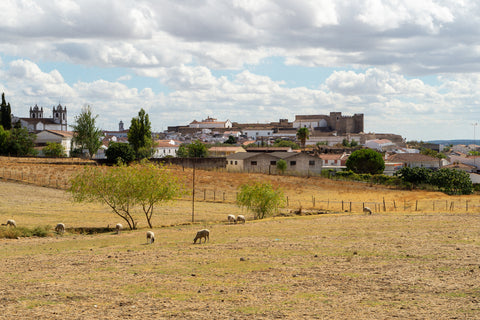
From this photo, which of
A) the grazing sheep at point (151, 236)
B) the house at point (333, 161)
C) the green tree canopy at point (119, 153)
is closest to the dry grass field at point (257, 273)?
the grazing sheep at point (151, 236)

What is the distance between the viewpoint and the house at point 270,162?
115 m

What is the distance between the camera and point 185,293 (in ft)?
60.4

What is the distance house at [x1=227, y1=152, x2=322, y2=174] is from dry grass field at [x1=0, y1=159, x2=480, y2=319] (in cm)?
7461

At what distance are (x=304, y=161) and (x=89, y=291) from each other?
10019 cm

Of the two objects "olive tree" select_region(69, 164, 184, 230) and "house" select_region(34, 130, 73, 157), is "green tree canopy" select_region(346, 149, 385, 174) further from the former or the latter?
"olive tree" select_region(69, 164, 184, 230)

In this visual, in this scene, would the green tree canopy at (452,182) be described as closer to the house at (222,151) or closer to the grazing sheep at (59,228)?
the grazing sheep at (59,228)

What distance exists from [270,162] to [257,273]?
313 feet

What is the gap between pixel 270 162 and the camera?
117m

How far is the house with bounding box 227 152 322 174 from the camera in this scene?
11500cm

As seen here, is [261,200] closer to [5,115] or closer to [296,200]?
[296,200]

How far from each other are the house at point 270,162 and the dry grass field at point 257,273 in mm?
74612

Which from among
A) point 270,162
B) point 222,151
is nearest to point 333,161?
point 222,151

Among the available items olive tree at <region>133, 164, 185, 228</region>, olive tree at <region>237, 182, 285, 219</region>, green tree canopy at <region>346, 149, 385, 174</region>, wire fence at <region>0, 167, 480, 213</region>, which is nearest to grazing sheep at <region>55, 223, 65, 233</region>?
olive tree at <region>133, 164, 185, 228</region>

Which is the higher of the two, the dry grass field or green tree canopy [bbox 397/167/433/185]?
green tree canopy [bbox 397/167/433/185]
